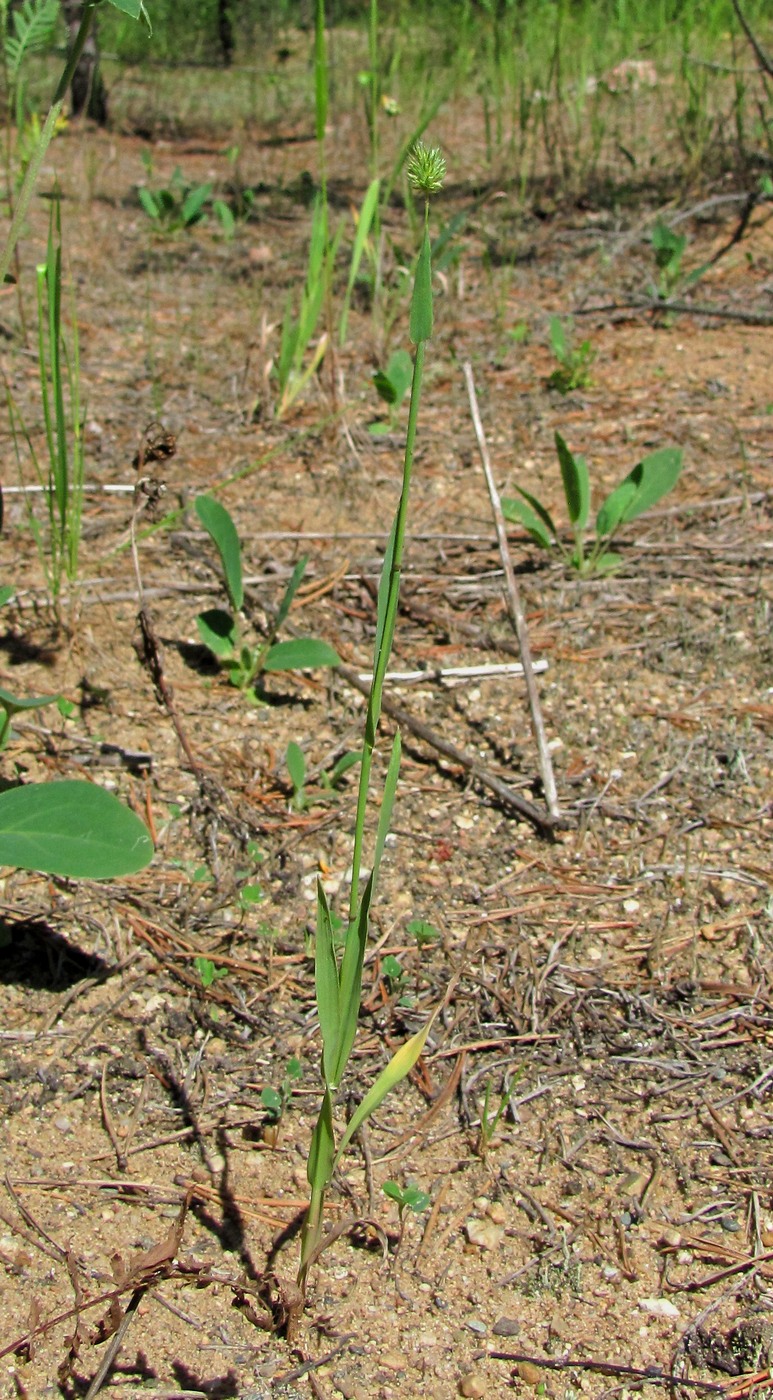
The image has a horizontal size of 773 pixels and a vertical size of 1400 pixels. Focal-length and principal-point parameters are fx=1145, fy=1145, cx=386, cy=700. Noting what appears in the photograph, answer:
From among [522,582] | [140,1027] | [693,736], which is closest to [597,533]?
[522,582]

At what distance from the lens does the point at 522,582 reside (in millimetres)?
2182

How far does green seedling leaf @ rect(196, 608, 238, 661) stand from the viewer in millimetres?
1858

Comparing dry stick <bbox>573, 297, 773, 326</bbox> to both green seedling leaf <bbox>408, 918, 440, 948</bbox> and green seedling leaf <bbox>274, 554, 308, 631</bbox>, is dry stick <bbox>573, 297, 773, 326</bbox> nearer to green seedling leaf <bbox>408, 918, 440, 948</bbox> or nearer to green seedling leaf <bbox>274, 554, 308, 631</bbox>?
green seedling leaf <bbox>274, 554, 308, 631</bbox>

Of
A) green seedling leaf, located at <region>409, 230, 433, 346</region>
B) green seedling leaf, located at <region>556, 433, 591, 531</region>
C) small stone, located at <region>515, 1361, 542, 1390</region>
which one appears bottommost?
small stone, located at <region>515, 1361, 542, 1390</region>

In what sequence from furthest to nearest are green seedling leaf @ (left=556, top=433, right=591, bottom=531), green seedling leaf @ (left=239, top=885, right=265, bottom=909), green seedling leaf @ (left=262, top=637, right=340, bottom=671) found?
green seedling leaf @ (left=556, top=433, right=591, bottom=531)
green seedling leaf @ (left=262, top=637, right=340, bottom=671)
green seedling leaf @ (left=239, top=885, right=265, bottom=909)

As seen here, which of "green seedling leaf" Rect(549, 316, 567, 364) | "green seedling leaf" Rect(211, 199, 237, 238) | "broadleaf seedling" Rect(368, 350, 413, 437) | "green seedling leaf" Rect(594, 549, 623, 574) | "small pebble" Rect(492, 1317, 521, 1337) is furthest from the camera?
"green seedling leaf" Rect(211, 199, 237, 238)

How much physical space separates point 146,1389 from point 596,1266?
1.46 feet

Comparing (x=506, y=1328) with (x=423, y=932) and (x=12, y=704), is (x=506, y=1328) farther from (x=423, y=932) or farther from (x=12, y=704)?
(x=12, y=704)

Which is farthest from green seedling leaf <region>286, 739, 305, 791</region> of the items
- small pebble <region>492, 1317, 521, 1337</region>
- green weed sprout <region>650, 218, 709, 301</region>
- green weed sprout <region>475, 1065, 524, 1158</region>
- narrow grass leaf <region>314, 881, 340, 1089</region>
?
green weed sprout <region>650, 218, 709, 301</region>

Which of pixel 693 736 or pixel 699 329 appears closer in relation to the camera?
pixel 693 736

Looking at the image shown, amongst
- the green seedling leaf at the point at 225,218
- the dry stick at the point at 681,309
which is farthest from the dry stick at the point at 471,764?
the green seedling leaf at the point at 225,218

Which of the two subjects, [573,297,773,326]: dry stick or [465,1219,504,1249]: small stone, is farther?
[573,297,773,326]: dry stick

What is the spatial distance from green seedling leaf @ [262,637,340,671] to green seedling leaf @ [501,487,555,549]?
0.52 meters

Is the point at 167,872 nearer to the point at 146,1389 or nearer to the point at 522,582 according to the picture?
the point at 146,1389
